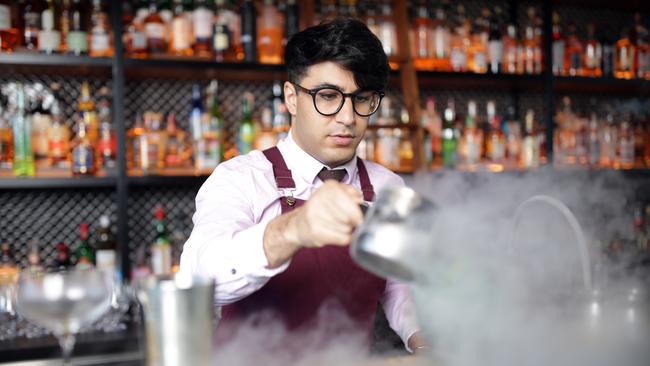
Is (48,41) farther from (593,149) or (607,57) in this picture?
(607,57)

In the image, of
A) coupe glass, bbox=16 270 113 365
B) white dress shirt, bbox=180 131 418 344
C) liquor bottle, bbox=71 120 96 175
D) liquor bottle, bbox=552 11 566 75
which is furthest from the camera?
liquor bottle, bbox=552 11 566 75

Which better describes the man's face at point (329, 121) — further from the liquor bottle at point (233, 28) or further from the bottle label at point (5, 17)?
the bottle label at point (5, 17)

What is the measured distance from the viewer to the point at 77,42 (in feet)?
8.38

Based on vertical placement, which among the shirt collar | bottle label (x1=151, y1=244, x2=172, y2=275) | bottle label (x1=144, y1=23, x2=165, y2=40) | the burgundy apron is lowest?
bottle label (x1=151, y1=244, x2=172, y2=275)

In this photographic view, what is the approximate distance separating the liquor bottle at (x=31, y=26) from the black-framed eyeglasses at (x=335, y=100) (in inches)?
58.1

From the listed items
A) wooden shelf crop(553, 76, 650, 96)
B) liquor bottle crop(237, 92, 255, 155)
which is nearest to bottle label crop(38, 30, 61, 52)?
liquor bottle crop(237, 92, 255, 155)

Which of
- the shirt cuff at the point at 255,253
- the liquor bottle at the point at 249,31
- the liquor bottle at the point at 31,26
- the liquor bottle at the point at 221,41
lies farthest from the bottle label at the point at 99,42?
the shirt cuff at the point at 255,253

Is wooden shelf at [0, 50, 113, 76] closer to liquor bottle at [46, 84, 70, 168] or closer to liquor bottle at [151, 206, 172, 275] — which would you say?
liquor bottle at [46, 84, 70, 168]

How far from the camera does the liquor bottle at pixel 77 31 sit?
2555 mm

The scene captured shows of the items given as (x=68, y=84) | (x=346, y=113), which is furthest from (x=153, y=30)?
(x=346, y=113)

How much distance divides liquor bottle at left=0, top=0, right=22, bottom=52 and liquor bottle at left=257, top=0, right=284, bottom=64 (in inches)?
36.1

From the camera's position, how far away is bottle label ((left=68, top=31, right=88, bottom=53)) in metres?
2.55

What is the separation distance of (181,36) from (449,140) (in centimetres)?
127

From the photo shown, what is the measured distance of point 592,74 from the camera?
3.47 m
